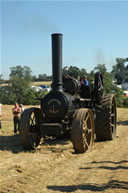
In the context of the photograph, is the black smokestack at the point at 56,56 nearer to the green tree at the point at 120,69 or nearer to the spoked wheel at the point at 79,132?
the spoked wheel at the point at 79,132

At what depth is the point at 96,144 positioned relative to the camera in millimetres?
7574

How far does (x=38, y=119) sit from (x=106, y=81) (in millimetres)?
19863

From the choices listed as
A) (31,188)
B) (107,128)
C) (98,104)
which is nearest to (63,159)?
(31,188)

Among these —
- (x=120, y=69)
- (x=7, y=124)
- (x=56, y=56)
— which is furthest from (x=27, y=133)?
(x=120, y=69)

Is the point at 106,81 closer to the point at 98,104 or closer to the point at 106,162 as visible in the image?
the point at 98,104

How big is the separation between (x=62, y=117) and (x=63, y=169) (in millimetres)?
2075

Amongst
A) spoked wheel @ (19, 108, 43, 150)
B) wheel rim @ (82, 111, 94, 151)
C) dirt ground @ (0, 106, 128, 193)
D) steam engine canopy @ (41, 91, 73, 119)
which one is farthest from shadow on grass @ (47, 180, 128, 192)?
steam engine canopy @ (41, 91, 73, 119)

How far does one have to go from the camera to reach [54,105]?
6.85 meters

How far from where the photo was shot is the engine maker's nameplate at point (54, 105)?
6.81 m

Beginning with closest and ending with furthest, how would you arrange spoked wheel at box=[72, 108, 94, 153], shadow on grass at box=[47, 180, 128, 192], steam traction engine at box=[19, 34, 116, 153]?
shadow on grass at box=[47, 180, 128, 192], spoked wheel at box=[72, 108, 94, 153], steam traction engine at box=[19, 34, 116, 153]

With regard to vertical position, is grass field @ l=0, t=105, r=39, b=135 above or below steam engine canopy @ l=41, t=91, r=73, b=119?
below

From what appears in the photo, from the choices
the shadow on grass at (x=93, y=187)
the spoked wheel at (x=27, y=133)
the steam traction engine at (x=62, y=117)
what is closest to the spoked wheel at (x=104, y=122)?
the steam traction engine at (x=62, y=117)

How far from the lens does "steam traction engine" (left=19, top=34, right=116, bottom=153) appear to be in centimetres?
642

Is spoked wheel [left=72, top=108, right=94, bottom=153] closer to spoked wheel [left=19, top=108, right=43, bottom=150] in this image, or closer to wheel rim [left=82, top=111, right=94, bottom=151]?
wheel rim [left=82, top=111, right=94, bottom=151]
